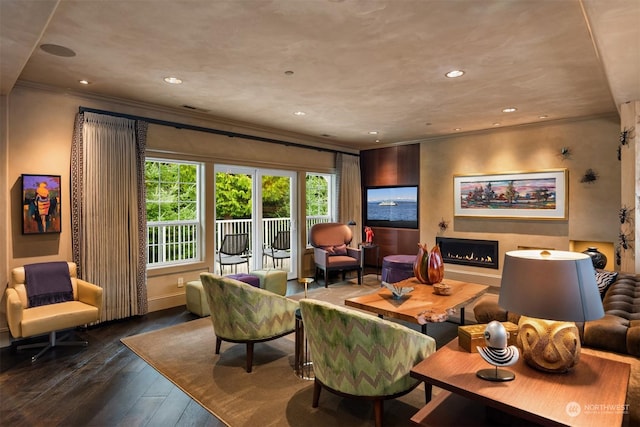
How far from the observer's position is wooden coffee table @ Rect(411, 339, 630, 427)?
51.9 inches

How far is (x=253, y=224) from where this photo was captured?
6.09 metres

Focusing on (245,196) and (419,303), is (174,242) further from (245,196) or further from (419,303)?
(419,303)

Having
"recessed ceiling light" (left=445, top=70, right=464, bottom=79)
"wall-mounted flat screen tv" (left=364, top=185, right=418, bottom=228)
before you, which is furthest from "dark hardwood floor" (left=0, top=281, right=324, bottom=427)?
"wall-mounted flat screen tv" (left=364, top=185, right=418, bottom=228)

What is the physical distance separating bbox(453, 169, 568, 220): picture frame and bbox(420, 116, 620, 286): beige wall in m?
0.10

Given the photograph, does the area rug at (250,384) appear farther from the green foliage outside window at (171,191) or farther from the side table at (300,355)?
the green foliage outside window at (171,191)

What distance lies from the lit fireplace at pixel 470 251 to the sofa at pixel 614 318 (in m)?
2.73

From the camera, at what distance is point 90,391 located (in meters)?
2.67

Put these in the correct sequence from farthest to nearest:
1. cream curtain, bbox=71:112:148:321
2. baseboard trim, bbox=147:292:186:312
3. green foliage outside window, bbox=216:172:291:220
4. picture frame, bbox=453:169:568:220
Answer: green foliage outside window, bbox=216:172:291:220 → picture frame, bbox=453:169:568:220 → baseboard trim, bbox=147:292:186:312 → cream curtain, bbox=71:112:148:321

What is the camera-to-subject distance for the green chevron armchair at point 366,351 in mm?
2021

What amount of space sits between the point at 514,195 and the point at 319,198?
11.6ft

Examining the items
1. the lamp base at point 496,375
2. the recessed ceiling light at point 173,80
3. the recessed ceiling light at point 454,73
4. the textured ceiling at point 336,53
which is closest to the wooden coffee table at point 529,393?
the lamp base at point 496,375

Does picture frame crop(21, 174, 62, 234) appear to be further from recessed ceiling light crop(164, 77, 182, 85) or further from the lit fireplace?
the lit fireplace

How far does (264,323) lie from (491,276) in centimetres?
461

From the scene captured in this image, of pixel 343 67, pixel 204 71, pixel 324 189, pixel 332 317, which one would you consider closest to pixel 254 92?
pixel 204 71
